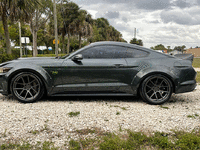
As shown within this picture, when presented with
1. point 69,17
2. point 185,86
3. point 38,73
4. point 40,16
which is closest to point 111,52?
point 38,73

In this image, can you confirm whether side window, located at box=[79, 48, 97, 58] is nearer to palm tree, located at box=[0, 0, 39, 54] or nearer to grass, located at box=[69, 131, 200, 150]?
grass, located at box=[69, 131, 200, 150]

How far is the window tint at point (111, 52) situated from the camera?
4652mm

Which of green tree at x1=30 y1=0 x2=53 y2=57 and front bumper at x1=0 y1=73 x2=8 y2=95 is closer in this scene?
front bumper at x1=0 y1=73 x2=8 y2=95

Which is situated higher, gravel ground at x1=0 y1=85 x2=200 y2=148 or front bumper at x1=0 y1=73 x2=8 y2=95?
front bumper at x1=0 y1=73 x2=8 y2=95

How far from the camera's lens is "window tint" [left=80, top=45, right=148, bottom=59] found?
15.3 ft

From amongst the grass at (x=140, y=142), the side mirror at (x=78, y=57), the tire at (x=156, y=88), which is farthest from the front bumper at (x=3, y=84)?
the tire at (x=156, y=88)

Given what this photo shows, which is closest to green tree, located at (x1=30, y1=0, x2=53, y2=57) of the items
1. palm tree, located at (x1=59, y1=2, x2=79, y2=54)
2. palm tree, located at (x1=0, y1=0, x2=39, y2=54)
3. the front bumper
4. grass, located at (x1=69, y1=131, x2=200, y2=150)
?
palm tree, located at (x1=59, y1=2, x2=79, y2=54)

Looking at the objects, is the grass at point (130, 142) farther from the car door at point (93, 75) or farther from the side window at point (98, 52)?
the side window at point (98, 52)

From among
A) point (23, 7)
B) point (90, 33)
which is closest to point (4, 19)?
point (23, 7)

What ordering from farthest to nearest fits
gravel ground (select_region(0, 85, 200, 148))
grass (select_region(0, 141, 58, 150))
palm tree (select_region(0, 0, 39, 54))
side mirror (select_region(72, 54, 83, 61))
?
palm tree (select_region(0, 0, 39, 54)) → side mirror (select_region(72, 54, 83, 61)) → gravel ground (select_region(0, 85, 200, 148)) → grass (select_region(0, 141, 58, 150))

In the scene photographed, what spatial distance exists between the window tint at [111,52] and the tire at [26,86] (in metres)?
1.27

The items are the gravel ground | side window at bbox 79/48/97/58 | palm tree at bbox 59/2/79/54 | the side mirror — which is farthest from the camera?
palm tree at bbox 59/2/79/54

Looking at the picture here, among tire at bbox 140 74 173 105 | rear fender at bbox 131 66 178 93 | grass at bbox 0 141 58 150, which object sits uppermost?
rear fender at bbox 131 66 178 93

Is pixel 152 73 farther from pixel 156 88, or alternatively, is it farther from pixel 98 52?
pixel 98 52
